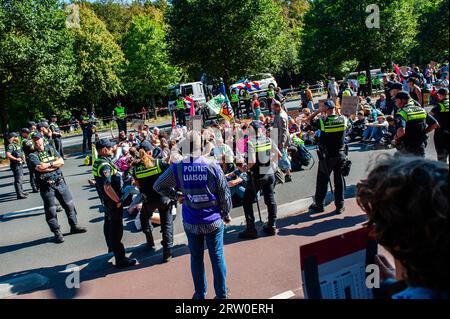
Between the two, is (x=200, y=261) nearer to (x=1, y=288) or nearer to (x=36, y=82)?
(x=1, y=288)

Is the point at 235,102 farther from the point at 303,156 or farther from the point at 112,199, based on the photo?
the point at 112,199

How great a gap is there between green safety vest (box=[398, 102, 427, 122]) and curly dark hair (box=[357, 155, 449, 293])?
4.99 metres

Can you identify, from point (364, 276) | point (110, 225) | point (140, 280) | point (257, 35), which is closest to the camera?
point (364, 276)

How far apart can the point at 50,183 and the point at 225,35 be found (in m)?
17.1

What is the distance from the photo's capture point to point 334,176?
6.80 metres

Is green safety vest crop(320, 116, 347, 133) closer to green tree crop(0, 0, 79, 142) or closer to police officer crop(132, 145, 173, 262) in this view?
police officer crop(132, 145, 173, 262)

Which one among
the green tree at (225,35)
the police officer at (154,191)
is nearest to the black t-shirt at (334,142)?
the police officer at (154,191)

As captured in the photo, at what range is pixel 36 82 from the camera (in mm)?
18547

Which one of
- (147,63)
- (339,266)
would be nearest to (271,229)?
(339,266)

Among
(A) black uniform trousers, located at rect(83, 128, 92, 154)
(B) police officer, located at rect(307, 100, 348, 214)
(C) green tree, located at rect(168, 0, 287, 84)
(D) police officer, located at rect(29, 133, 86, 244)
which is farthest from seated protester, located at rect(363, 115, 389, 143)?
(C) green tree, located at rect(168, 0, 287, 84)

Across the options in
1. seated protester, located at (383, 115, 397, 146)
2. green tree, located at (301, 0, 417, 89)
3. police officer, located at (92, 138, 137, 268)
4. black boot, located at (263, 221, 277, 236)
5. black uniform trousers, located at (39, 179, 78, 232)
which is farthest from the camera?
green tree, located at (301, 0, 417, 89)

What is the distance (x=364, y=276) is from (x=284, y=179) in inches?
279

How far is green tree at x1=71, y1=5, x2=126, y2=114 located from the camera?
108 ft

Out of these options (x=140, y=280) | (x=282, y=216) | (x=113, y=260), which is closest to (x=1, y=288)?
(x=113, y=260)
